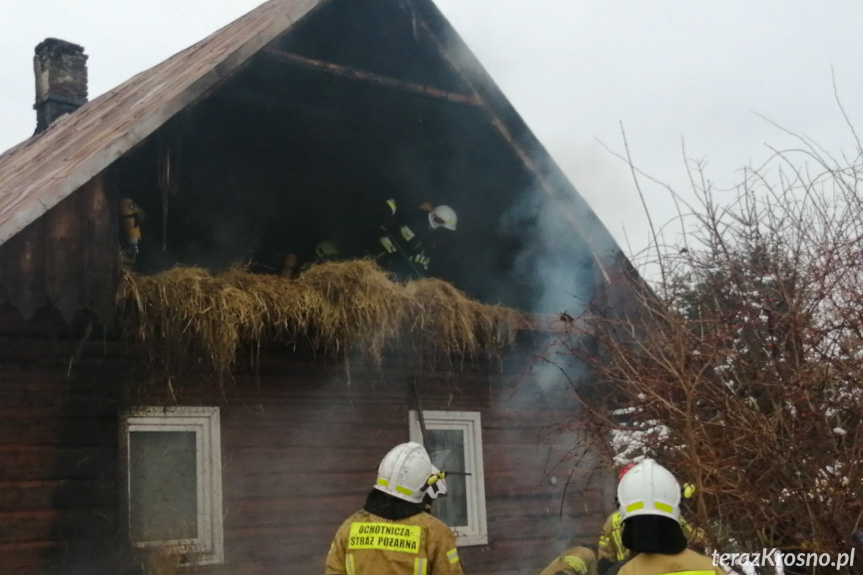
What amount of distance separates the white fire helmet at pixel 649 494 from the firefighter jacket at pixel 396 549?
1398 mm

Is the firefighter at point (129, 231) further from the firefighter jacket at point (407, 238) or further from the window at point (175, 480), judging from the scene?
the firefighter jacket at point (407, 238)

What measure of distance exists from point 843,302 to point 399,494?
8.76ft

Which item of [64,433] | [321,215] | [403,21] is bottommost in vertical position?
[64,433]

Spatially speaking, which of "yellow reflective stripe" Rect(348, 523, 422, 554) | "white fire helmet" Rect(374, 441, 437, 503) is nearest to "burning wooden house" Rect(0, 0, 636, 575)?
"white fire helmet" Rect(374, 441, 437, 503)

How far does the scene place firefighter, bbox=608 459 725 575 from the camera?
343 cm

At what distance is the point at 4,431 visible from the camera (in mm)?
6523

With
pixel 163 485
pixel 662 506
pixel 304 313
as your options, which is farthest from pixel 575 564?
pixel 662 506

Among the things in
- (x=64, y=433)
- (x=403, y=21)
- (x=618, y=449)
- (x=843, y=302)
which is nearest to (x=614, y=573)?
(x=843, y=302)

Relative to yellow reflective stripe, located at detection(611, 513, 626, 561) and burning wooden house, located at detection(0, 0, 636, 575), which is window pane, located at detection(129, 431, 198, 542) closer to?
burning wooden house, located at detection(0, 0, 636, 575)

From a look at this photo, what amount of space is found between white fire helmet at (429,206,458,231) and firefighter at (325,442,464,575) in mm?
4531

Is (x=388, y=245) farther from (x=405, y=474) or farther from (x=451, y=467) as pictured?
(x=405, y=474)

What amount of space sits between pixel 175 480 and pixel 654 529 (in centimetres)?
464

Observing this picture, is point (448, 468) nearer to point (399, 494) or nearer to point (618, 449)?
point (618, 449)

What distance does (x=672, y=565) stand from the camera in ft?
11.2
